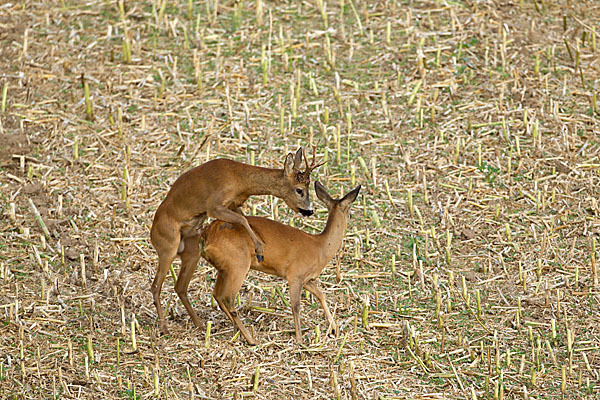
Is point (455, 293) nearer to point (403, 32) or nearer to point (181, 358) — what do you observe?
point (181, 358)

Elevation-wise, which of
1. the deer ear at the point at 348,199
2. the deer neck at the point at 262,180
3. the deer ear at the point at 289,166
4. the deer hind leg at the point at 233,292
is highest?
the deer ear at the point at 289,166

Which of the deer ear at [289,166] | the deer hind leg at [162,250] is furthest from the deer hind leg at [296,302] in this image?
the deer hind leg at [162,250]

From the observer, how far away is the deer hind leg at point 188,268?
9.27 metres

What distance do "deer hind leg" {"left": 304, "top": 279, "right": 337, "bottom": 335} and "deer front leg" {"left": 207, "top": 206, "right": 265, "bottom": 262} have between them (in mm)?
644

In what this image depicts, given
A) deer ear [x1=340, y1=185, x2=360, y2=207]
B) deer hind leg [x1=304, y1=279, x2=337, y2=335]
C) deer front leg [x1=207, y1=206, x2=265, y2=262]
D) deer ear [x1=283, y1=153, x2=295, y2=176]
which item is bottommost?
deer hind leg [x1=304, y1=279, x2=337, y2=335]

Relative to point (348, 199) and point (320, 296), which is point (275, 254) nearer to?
point (320, 296)

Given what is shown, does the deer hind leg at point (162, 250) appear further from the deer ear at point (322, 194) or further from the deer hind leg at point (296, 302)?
the deer ear at point (322, 194)

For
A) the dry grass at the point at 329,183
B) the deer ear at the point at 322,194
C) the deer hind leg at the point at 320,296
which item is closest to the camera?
the dry grass at the point at 329,183

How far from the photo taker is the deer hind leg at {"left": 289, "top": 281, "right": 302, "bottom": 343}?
29.8 ft

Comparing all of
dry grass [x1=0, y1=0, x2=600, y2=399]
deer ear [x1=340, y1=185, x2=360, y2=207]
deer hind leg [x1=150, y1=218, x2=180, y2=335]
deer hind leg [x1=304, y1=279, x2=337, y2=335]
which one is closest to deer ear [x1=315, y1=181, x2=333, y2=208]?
deer ear [x1=340, y1=185, x2=360, y2=207]

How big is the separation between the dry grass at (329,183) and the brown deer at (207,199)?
68cm

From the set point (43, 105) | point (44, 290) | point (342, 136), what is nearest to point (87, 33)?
point (43, 105)

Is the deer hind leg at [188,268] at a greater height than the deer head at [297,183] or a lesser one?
lesser

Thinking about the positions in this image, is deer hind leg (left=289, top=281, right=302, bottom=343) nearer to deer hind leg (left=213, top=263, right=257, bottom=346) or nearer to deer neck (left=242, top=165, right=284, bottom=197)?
deer hind leg (left=213, top=263, right=257, bottom=346)
